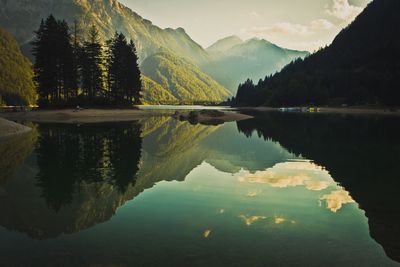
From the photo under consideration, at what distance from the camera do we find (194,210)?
42.8ft

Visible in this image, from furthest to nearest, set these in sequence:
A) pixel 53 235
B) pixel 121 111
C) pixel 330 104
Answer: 1. pixel 330 104
2. pixel 121 111
3. pixel 53 235

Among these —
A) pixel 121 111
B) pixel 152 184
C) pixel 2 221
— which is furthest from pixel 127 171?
pixel 121 111

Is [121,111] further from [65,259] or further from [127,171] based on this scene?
[65,259]

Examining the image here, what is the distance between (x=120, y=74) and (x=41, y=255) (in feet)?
282

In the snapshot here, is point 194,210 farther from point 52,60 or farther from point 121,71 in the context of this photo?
point 121,71

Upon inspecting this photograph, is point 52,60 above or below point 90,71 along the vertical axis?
above

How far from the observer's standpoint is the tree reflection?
53.2 feet

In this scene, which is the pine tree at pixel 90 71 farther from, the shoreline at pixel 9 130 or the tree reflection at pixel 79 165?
the tree reflection at pixel 79 165

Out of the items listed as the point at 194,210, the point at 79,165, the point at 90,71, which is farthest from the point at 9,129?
the point at 90,71

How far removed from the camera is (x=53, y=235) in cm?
1033

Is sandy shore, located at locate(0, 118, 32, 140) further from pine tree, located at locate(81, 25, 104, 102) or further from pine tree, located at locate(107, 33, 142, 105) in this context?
pine tree, located at locate(107, 33, 142, 105)

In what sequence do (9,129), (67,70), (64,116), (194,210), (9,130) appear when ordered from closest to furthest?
(194,210) → (9,130) → (9,129) → (64,116) → (67,70)

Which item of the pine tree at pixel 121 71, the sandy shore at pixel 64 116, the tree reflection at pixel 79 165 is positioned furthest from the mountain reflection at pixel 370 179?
the pine tree at pixel 121 71

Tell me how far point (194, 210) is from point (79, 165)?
1255 centimetres
